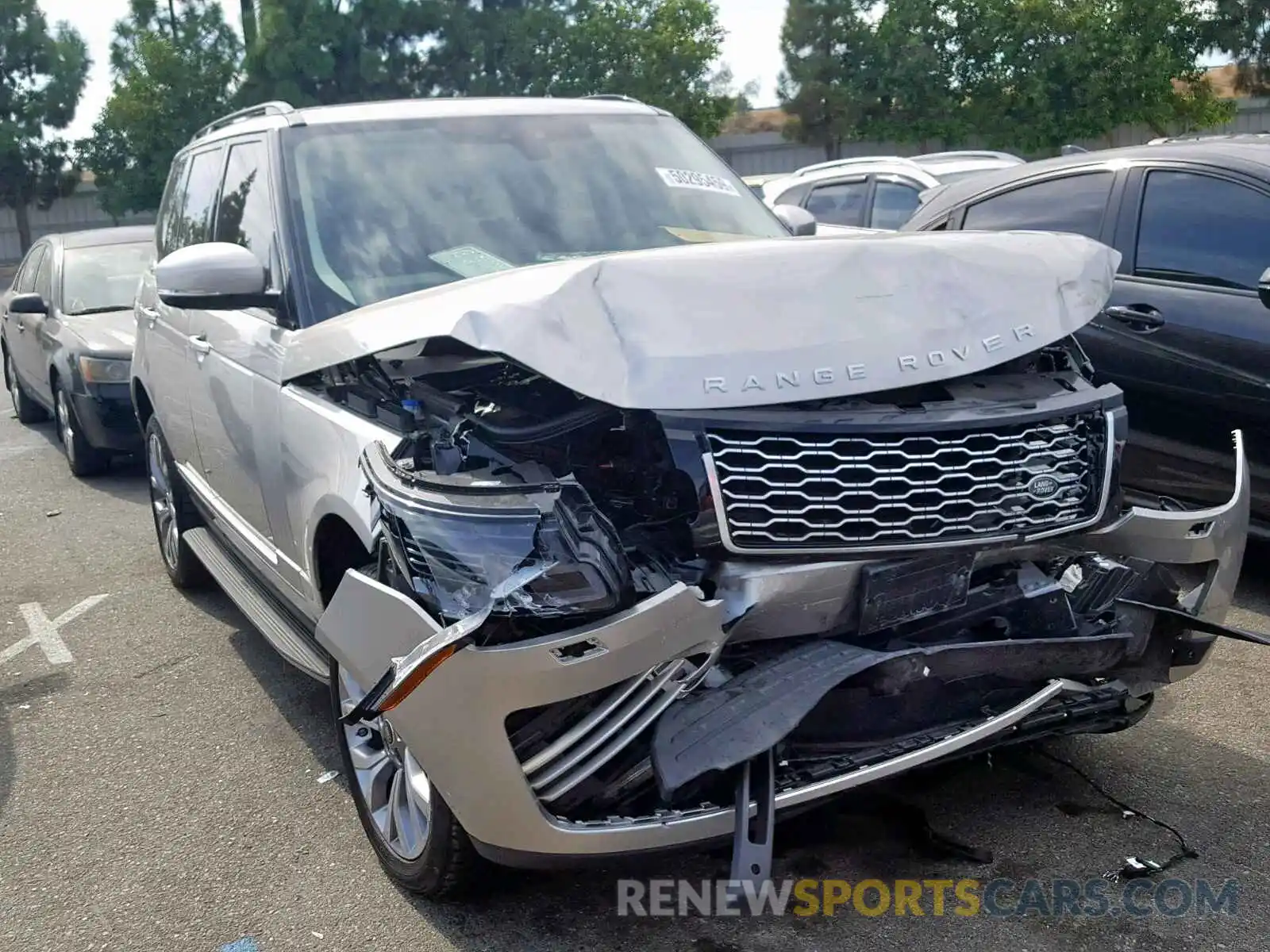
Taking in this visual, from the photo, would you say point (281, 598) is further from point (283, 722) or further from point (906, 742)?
point (906, 742)

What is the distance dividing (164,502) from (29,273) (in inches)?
231

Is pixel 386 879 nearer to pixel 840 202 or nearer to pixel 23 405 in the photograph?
pixel 840 202

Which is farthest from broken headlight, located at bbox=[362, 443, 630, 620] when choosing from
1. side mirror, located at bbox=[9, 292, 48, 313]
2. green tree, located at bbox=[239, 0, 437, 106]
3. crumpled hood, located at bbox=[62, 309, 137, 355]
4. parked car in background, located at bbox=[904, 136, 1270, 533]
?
green tree, located at bbox=[239, 0, 437, 106]

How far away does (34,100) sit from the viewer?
4466 cm

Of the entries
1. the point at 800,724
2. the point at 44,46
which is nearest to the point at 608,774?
the point at 800,724

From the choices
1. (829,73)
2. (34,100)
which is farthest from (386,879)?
(34,100)

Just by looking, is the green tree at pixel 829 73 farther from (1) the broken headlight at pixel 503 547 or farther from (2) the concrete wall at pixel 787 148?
(1) the broken headlight at pixel 503 547

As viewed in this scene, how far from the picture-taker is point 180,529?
603 centimetres

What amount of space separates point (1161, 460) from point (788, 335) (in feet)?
A: 9.77

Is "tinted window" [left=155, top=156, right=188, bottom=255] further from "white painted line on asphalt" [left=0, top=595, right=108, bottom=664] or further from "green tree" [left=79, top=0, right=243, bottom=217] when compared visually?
"green tree" [left=79, top=0, right=243, bottom=217]

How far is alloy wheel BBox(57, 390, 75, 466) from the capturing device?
30.5ft

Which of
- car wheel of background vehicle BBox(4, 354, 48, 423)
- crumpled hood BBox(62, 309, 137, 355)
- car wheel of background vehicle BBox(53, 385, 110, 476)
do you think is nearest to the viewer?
crumpled hood BBox(62, 309, 137, 355)
